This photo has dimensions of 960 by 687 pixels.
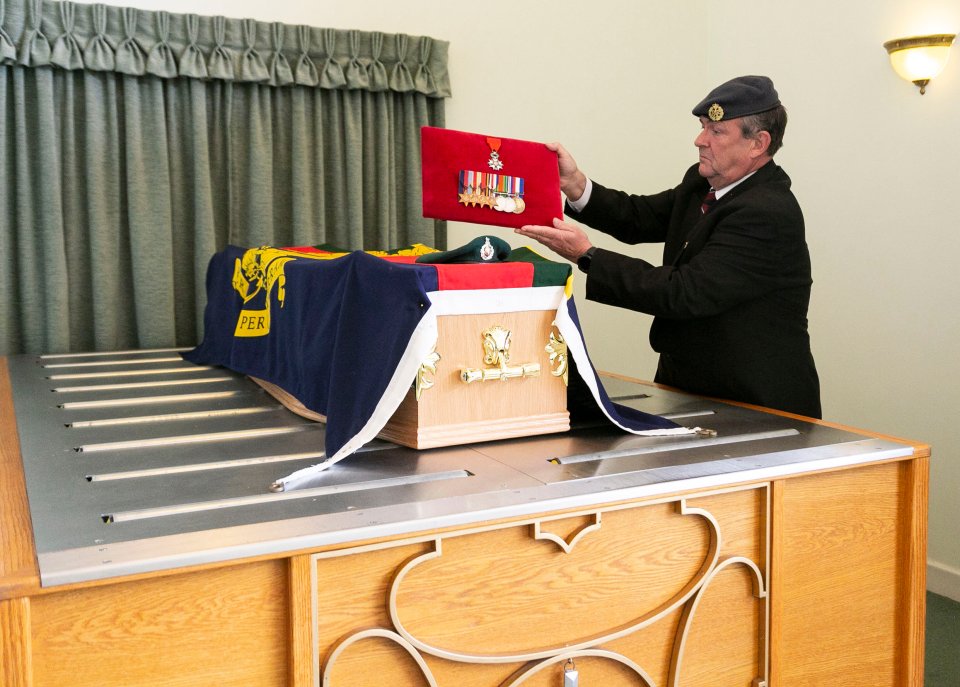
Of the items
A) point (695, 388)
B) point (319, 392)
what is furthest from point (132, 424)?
point (695, 388)

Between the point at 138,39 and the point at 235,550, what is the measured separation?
2.14m

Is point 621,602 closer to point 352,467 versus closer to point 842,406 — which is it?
point 352,467

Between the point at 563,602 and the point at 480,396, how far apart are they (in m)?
→ 0.39

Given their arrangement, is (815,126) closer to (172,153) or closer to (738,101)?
(738,101)

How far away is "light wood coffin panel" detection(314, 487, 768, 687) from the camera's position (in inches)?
42.2

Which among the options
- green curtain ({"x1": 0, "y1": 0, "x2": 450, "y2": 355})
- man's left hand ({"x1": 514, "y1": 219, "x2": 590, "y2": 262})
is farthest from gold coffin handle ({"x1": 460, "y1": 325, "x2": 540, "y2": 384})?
green curtain ({"x1": 0, "y1": 0, "x2": 450, "y2": 355})

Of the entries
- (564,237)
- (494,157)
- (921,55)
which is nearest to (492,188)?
(494,157)

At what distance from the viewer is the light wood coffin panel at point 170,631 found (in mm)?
915

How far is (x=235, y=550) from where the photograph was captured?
96cm

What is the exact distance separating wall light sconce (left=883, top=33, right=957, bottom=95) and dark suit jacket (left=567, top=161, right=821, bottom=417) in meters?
0.94

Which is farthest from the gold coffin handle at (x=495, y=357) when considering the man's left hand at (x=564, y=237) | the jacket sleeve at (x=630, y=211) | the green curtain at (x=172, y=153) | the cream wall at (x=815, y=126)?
the cream wall at (x=815, y=126)

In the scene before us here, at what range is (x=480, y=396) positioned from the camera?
57.1 inches

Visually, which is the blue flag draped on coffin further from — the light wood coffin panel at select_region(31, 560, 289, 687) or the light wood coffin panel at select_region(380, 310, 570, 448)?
the light wood coffin panel at select_region(31, 560, 289, 687)

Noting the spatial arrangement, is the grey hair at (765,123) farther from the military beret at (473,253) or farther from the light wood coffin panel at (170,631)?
the light wood coffin panel at (170,631)
